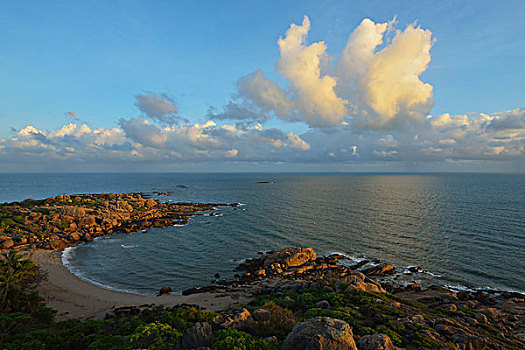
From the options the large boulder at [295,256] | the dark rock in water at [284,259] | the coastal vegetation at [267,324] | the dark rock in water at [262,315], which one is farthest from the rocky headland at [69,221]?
the dark rock in water at [262,315]

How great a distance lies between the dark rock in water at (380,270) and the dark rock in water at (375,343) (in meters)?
29.4

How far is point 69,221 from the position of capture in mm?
66750

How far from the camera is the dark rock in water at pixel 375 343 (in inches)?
574

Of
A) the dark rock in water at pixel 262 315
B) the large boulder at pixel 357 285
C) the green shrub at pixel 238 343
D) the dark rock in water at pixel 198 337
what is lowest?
the large boulder at pixel 357 285

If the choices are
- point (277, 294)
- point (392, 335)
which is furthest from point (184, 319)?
point (392, 335)

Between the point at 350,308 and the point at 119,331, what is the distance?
66.4 ft

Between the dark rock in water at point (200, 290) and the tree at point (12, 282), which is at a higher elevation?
the tree at point (12, 282)

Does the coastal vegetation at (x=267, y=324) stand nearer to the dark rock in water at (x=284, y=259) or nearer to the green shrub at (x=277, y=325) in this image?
the green shrub at (x=277, y=325)

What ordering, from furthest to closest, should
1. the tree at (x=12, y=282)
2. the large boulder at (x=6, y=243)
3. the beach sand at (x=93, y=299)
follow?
the large boulder at (x=6, y=243) < the beach sand at (x=93, y=299) < the tree at (x=12, y=282)

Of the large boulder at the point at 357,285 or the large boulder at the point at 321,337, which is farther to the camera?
the large boulder at the point at 357,285

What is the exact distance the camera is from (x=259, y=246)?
55.7 meters

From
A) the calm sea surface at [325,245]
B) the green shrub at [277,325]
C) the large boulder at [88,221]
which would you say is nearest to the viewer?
the green shrub at [277,325]

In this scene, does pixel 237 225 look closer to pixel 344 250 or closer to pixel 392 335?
pixel 344 250

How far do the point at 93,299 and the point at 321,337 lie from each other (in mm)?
32151
